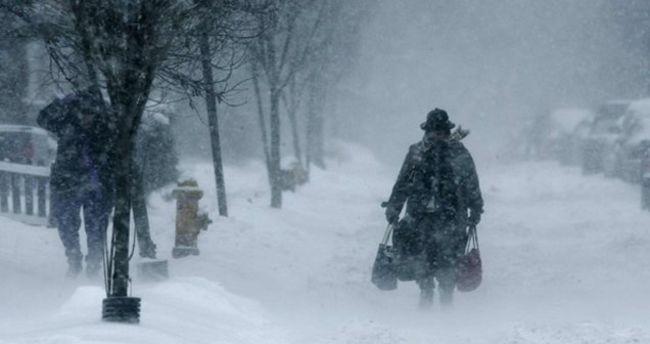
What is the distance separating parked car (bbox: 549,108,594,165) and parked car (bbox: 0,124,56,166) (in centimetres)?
1771

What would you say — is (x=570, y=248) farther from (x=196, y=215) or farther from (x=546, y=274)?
(x=196, y=215)

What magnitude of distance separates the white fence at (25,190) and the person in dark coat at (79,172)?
3.23 metres

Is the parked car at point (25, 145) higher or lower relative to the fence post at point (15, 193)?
higher

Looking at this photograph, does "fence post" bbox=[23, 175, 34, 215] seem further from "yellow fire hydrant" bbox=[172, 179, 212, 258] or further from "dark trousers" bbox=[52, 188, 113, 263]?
"dark trousers" bbox=[52, 188, 113, 263]

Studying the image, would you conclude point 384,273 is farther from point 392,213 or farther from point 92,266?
point 92,266

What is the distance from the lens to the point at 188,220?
34.1ft

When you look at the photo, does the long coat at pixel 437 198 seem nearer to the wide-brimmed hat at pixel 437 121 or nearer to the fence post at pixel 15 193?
the wide-brimmed hat at pixel 437 121

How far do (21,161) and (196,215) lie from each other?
3.27 metres

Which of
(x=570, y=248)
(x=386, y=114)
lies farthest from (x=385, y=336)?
(x=386, y=114)

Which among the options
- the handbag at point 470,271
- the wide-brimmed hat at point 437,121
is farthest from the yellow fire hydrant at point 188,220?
the handbag at point 470,271

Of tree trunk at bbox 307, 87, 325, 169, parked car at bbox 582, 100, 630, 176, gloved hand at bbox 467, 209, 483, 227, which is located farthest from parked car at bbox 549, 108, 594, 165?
gloved hand at bbox 467, 209, 483, 227

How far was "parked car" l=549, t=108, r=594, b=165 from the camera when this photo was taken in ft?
102

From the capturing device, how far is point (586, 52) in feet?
180

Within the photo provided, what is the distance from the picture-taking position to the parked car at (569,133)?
102ft
